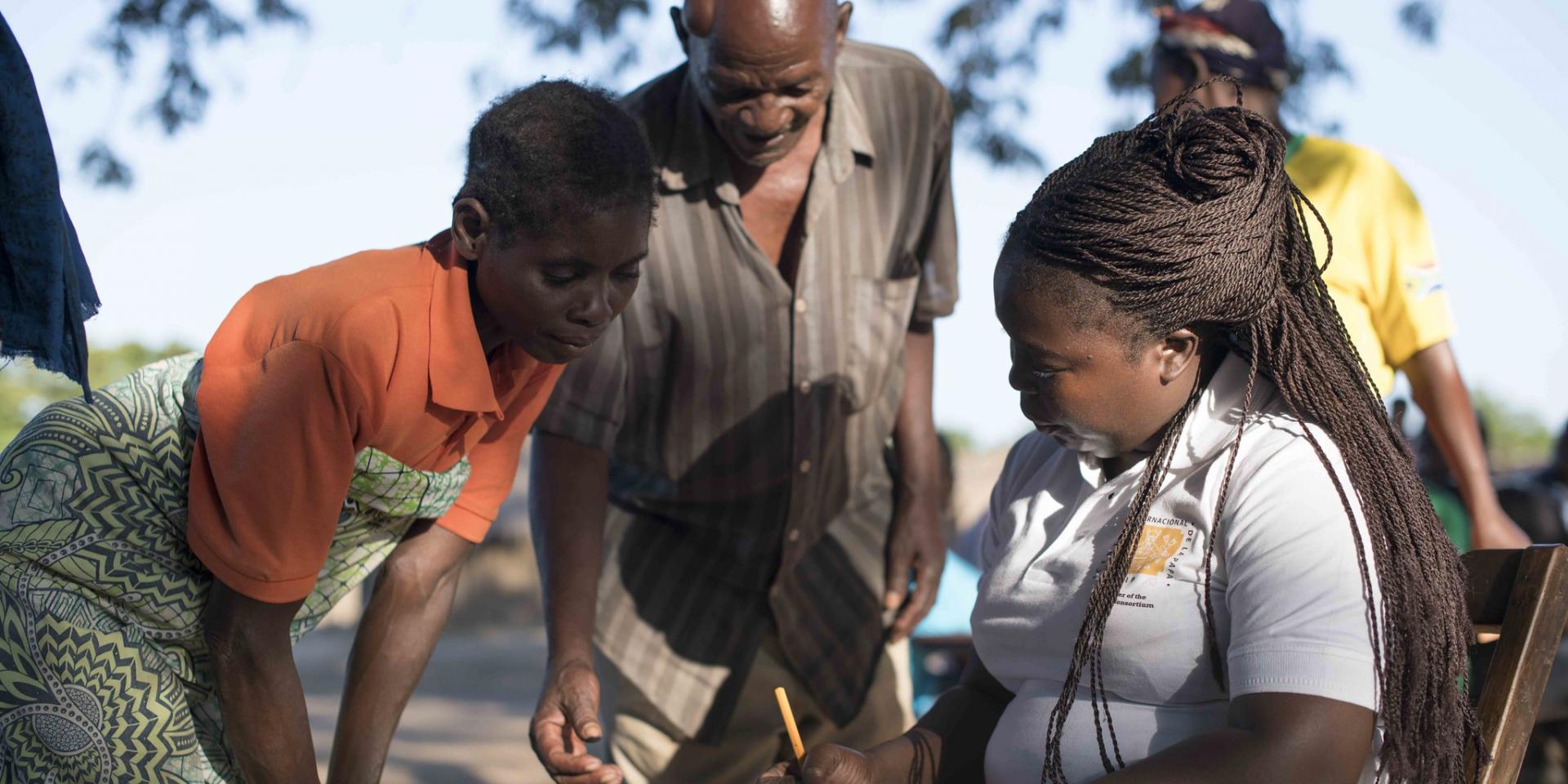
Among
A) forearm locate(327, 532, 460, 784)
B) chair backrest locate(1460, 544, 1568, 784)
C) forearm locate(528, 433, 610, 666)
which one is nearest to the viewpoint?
chair backrest locate(1460, 544, 1568, 784)

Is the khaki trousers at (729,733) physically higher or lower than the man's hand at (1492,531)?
lower

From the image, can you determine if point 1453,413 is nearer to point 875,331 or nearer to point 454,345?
point 875,331

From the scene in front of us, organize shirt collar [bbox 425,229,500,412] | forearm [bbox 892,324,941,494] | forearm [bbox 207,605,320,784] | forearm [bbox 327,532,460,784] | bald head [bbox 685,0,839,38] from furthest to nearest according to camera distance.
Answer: forearm [bbox 892,324,941,494], bald head [bbox 685,0,839,38], forearm [bbox 327,532,460,784], shirt collar [bbox 425,229,500,412], forearm [bbox 207,605,320,784]

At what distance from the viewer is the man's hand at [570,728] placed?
244 centimetres

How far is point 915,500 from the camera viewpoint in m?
3.44

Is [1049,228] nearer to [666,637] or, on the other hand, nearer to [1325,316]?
[1325,316]

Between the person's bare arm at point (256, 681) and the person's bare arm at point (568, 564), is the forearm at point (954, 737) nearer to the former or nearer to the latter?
the person's bare arm at point (568, 564)

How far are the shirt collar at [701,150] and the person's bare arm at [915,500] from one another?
0.49 m

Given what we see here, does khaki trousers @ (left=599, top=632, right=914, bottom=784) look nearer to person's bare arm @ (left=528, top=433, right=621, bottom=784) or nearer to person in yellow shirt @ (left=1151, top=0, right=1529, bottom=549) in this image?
person's bare arm @ (left=528, top=433, right=621, bottom=784)

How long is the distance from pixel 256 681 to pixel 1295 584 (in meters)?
1.45

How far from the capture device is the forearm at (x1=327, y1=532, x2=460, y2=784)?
256 cm

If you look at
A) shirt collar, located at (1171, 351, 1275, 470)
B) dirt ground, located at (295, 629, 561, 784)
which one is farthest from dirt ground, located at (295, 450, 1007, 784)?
shirt collar, located at (1171, 351, 1275, 470)

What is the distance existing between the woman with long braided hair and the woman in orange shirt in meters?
0.70

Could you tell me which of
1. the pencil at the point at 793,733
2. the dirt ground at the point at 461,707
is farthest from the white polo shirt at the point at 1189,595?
the dirt ground at the point at 461,707
